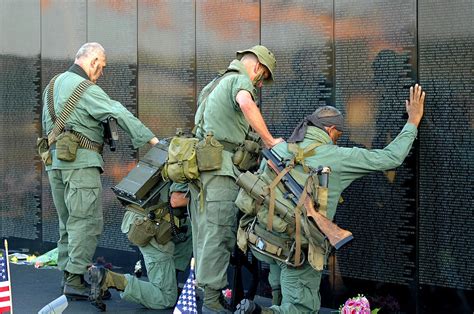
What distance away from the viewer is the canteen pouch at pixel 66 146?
7.23 meters

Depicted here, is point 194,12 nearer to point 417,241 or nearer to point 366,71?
point 366,71

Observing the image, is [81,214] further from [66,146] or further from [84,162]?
[66,146]

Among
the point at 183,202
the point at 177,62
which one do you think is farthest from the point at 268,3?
the point at 183,202

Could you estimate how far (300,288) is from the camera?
19.8 feet

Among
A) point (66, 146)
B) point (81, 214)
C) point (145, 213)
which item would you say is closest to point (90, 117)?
point (66, 146)

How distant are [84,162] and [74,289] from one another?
109 cm

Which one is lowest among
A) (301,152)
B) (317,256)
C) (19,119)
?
(317,256)

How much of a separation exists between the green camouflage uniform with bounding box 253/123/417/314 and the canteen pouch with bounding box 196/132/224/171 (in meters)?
0.41

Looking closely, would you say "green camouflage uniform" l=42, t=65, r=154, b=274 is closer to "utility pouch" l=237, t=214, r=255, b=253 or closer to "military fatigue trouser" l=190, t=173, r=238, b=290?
"military fatigue trouser" l=190, t=173, r=238, b=290

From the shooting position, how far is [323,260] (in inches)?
226

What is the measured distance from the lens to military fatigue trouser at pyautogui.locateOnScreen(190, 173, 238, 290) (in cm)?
643

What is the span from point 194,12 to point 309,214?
326cm

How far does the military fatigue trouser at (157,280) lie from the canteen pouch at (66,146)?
98cm

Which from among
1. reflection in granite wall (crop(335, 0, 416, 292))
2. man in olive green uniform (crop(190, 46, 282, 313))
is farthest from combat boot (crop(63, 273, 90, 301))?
reflection in granite wall (crop(335, 0, 416, 292))
